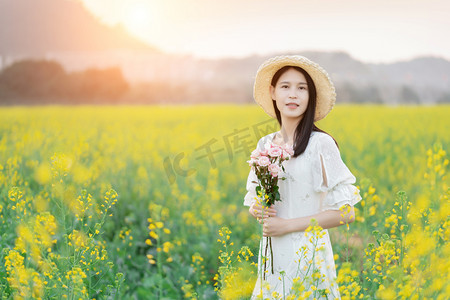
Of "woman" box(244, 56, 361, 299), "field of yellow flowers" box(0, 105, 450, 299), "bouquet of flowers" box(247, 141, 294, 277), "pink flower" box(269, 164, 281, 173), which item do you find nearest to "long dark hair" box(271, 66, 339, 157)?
"woman" box(244, 56, 361, 299)

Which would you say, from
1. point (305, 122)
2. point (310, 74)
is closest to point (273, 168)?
point (305, 122)

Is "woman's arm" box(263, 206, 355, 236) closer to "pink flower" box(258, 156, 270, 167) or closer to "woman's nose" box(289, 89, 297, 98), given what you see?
"pink flower" box(258, 156, 270, 167)

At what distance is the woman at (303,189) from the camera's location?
1929 millimetres

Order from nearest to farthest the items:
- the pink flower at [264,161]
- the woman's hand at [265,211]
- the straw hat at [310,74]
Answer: the pink flower at [264,161]
the woman's hand at [265,211]
the straw hat at [310,74]

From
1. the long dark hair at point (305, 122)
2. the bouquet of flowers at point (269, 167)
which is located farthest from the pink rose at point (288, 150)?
A: the long dark hair at point (305, 122)

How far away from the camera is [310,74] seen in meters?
2.06

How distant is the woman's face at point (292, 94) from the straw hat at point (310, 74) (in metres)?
0.05

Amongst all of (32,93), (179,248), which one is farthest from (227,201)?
(32,93)

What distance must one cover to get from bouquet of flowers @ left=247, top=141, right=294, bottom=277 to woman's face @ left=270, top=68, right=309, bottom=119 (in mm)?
240

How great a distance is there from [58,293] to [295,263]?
1.01 m

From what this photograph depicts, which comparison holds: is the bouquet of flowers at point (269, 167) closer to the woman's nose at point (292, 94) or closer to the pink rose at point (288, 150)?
the pink rose at point (288, 150)

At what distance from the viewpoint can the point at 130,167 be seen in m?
5.47

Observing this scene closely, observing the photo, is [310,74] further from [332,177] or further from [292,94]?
[332,177]

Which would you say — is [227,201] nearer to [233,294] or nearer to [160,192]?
[160,192]
